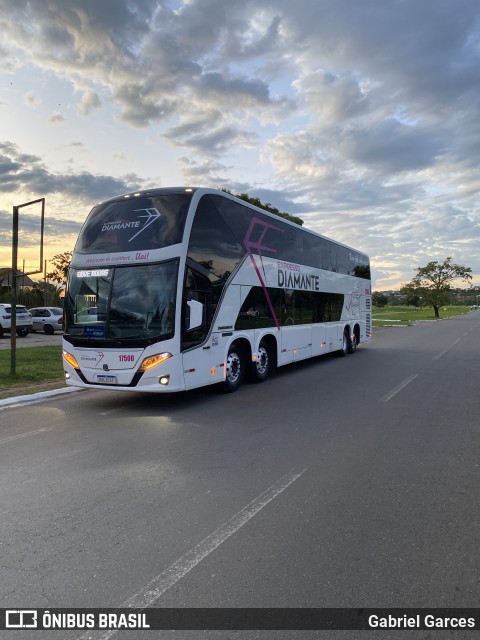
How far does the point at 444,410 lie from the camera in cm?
805

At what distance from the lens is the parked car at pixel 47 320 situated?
27.3 meters

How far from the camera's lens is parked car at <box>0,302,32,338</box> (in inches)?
923

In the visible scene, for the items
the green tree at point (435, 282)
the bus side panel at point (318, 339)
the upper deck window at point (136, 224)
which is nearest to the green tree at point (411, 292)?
the green tree at point (435, 282)

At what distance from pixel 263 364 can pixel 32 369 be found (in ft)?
A: 20.6

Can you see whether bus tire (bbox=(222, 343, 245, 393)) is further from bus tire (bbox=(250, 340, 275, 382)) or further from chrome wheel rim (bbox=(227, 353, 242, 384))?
bus tire (bbox=(250, 340, 275, 382))

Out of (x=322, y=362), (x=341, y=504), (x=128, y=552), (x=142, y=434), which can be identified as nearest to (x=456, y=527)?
(x=341, y=504)

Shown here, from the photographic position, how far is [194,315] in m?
8.40

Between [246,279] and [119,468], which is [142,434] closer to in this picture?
[119,468]

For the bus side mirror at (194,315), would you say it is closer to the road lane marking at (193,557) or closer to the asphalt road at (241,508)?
the asphalt road at (241,508)

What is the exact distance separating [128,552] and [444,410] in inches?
248

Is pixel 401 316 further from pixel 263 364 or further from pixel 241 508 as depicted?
pixel 241 508

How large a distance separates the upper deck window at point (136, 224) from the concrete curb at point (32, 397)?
301cm

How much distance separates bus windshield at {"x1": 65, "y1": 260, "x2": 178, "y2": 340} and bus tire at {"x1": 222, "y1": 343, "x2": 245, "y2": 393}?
2.10m

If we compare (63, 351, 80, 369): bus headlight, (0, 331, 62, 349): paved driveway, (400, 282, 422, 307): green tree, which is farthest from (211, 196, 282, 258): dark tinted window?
(400, 282, 422, 307): green tree
